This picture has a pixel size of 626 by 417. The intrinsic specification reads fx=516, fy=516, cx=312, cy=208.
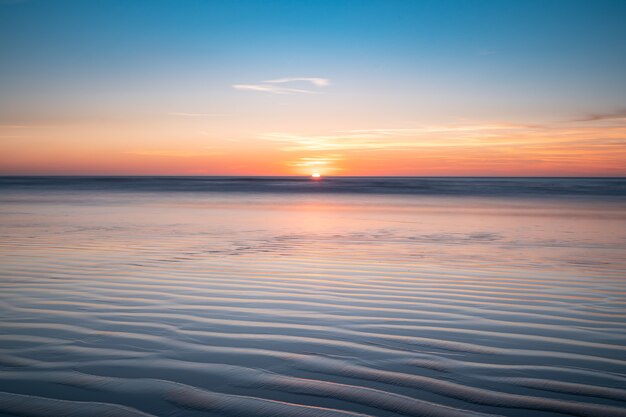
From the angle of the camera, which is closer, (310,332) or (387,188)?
(310,332)

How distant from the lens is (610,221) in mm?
14180

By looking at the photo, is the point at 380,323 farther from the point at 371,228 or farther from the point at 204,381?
the point at 371,228

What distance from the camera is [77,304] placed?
15.0 ft

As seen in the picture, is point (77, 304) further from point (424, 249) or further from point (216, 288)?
point (424, 249)

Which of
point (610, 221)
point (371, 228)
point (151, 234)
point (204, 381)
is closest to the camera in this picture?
point (204, 381)

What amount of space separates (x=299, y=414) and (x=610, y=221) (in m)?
14.4

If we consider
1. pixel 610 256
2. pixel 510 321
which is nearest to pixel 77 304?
pixel 510 321

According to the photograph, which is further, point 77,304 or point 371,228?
point 371,228

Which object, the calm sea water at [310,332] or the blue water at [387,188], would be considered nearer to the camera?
the calm sea water at [310,332]

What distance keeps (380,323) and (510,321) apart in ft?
3.45

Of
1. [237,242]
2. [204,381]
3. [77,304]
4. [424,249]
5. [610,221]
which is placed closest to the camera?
[204,381]

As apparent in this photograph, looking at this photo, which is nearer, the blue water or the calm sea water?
the calm sea water

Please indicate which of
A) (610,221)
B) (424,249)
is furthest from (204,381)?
(610,221)

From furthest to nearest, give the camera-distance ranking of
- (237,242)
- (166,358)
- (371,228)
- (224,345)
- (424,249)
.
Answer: (371,228)
(237,242)
(424,249)
(224,345)
(166,358)
